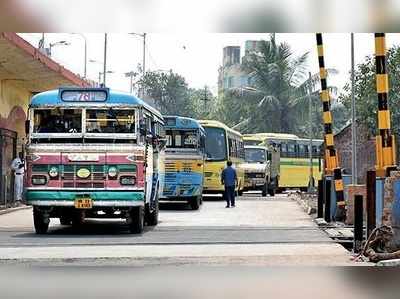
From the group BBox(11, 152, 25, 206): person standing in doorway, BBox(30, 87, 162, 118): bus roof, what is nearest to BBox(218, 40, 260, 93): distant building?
BBox(11, 152, 25, 206): person standing in doorway

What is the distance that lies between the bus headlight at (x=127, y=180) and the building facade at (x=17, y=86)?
6.20 metres

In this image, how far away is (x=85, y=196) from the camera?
1356 cm

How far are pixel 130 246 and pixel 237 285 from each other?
5.63 m

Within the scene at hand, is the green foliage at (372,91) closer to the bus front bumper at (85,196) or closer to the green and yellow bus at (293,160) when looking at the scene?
the green and yellow bus at (293,160)

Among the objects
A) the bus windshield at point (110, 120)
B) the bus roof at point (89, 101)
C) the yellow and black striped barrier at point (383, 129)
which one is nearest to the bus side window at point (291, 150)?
the bus roof at point (89, 101)

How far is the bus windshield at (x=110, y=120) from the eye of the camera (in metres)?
A: 13.8

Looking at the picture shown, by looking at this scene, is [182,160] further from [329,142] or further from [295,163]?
[295,163]

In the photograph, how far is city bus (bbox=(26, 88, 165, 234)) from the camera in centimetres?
1359

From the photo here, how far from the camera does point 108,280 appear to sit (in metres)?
6.94

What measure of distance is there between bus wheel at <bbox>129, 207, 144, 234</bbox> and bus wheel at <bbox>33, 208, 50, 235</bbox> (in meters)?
1.58

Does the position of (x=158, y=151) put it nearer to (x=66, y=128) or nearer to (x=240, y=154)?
(x=66, y=128)

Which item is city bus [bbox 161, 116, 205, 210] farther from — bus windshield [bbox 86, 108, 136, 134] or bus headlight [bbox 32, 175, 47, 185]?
bus headlight [bbox 32, 175, 47, 185]

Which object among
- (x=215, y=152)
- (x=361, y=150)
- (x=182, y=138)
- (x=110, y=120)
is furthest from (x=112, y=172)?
(x=361, y=150)
